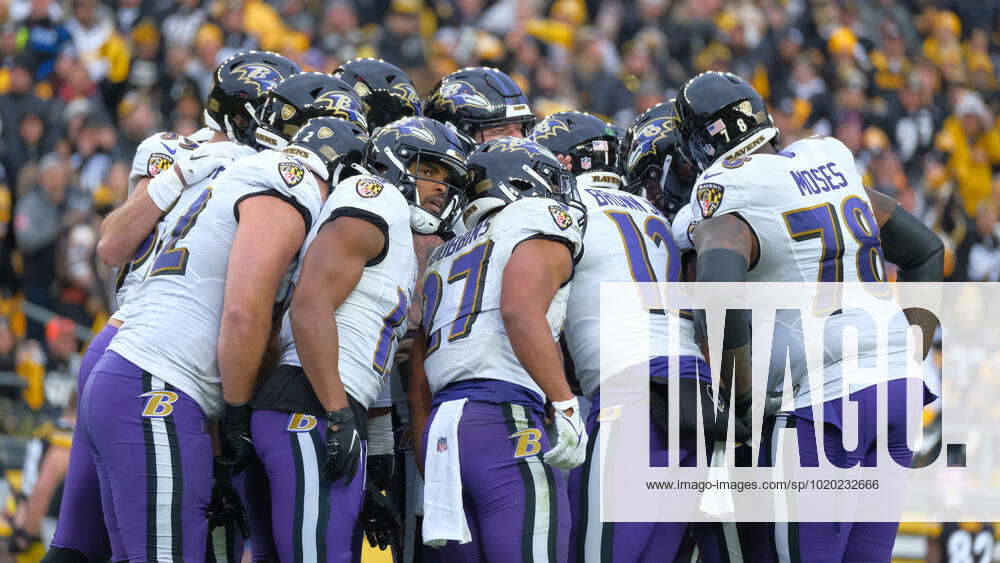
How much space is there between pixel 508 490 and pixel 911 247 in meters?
2.31

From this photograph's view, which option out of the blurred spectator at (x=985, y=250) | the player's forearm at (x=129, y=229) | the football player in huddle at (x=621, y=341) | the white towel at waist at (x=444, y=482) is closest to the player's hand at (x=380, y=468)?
the white towel at waist at (x=444, y=482)

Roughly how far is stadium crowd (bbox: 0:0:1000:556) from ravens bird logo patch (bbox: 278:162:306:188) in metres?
6.40

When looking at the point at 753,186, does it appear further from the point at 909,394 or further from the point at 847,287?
the point at 909,394

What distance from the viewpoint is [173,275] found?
535cm

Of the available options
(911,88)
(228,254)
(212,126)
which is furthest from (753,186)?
(911,88)

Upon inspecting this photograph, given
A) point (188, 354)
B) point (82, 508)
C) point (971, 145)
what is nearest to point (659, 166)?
point (188, 354)

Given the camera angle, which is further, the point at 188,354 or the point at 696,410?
the point at 696,410

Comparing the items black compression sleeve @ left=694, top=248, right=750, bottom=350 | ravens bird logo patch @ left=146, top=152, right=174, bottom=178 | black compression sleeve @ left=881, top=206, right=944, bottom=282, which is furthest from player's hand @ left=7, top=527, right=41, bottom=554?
black compression sleeve @ left=881, top=206, right=944, bottom=282

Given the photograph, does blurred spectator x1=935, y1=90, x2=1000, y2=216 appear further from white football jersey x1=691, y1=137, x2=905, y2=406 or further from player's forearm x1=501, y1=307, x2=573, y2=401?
player's forearm x1=501, y1=307, x2=573, y2=401

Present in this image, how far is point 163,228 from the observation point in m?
5.90

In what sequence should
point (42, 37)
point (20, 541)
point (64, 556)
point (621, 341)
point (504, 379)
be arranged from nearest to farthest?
point (504, 379), point (621, 341), point (64, 556), point (20, 541), point (42, 37)

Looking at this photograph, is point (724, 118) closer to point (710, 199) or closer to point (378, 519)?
point (710, 199)

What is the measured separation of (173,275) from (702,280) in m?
2.12

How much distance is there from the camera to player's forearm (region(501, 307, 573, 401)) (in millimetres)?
5180
